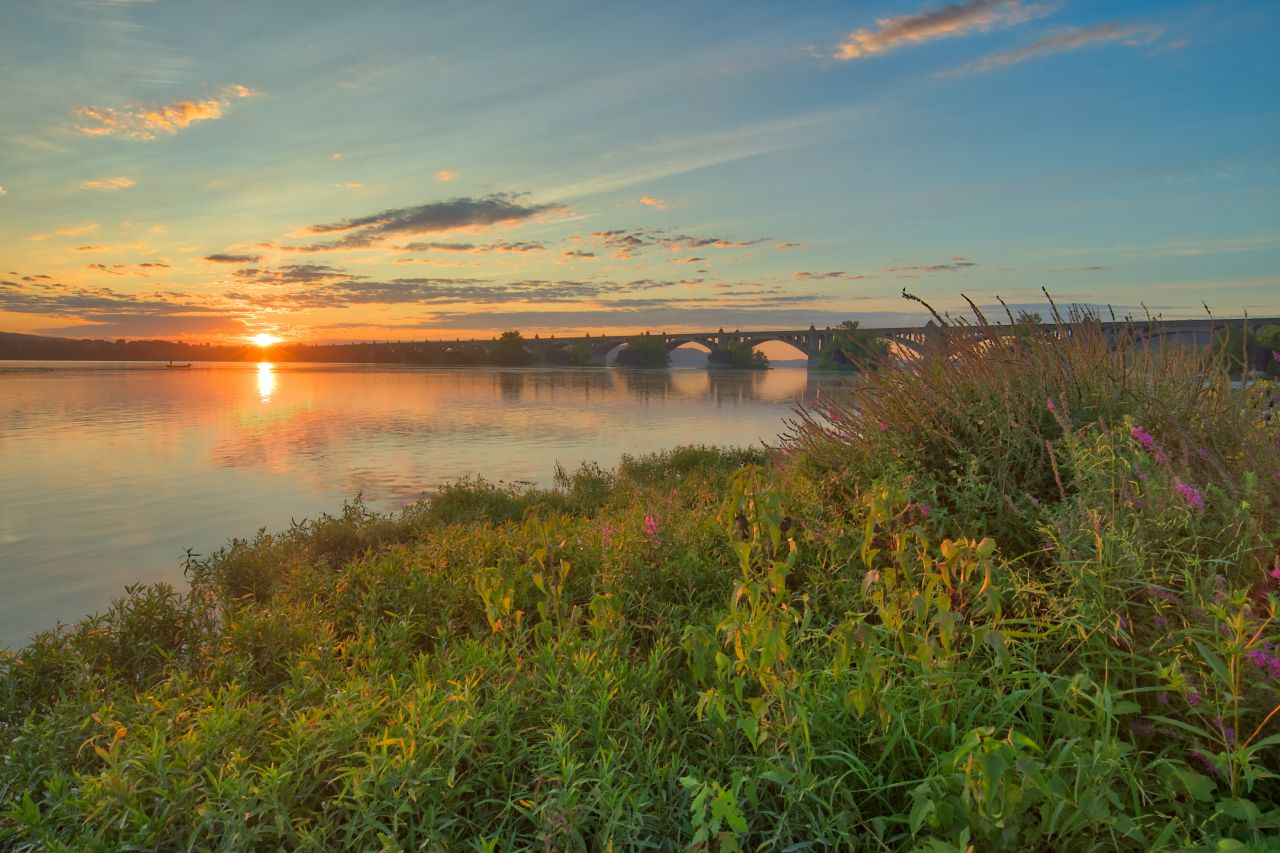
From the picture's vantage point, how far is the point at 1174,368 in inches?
252

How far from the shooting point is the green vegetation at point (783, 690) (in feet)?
8.57

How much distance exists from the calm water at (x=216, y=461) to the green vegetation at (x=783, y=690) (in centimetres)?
→ 333

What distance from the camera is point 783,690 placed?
2.91 metres

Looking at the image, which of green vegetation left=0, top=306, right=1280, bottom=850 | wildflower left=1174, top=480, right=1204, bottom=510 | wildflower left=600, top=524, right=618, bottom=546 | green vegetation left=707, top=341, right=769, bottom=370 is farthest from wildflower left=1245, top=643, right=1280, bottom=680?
green vegetation left=707, top=341, right=769, bottom=370

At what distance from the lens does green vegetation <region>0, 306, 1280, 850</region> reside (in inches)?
103

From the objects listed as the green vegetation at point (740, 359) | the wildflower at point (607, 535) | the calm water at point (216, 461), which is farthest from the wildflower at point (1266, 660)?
the green vegetation at point (740, 359)

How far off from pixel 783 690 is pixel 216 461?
18905 mm

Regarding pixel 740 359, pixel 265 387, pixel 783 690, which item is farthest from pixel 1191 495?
pixel 740 359

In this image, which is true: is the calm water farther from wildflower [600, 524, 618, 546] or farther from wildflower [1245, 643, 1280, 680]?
wildflower [1245, 643, 1280, 680]

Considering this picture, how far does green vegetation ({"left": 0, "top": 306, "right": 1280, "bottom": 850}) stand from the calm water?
3.33 meters

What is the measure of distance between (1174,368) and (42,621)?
38.9 feet

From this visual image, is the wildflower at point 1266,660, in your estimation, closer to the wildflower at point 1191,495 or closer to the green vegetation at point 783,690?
the green vegetation at point 783,690

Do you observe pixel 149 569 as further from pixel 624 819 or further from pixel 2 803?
pixel 624 819

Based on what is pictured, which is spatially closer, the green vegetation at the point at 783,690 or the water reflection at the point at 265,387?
the green vegetation at the point at 783,690
